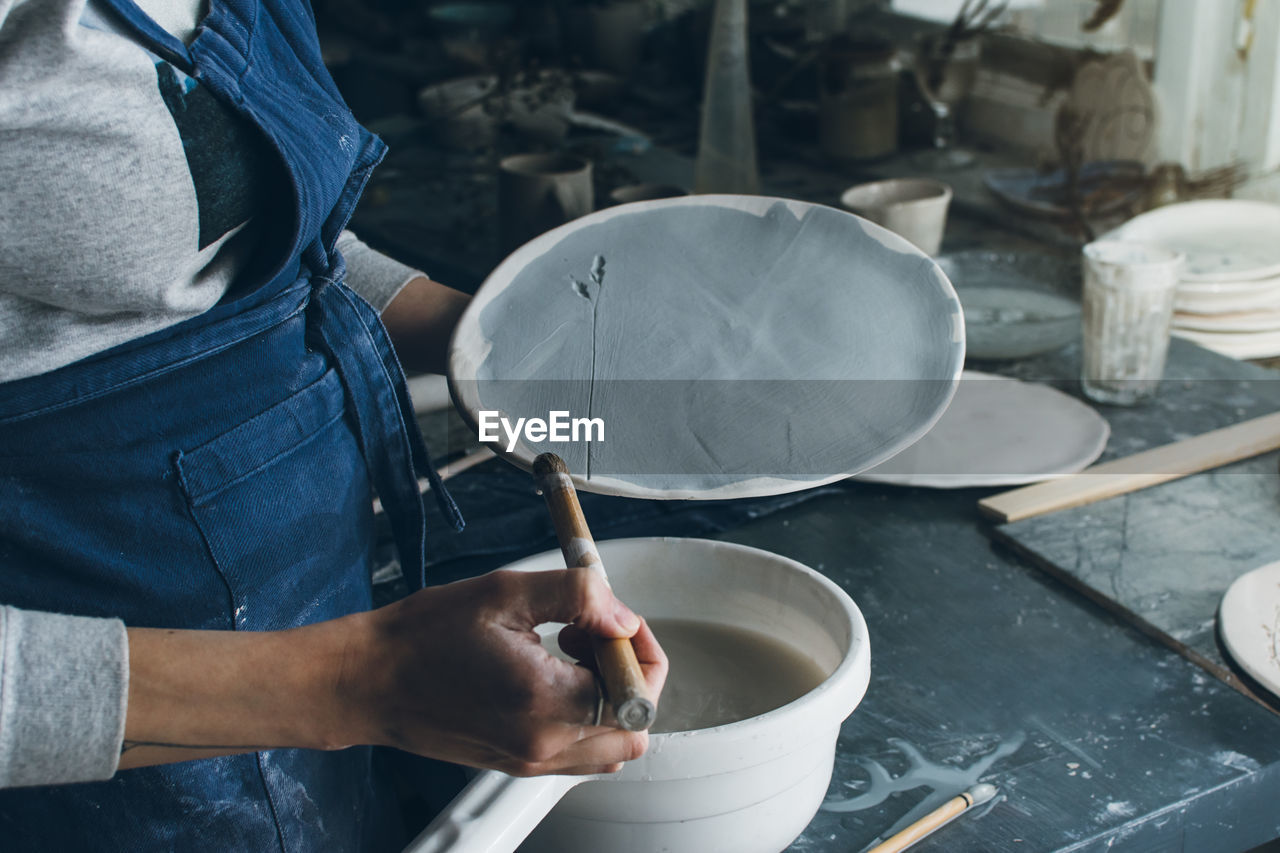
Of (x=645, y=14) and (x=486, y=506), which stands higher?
(x=645, y=14)

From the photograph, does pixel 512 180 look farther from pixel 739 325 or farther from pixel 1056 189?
pixel 1056 189

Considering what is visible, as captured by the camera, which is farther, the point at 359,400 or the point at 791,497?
the point at 791,497

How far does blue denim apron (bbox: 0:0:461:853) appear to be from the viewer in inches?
29.4

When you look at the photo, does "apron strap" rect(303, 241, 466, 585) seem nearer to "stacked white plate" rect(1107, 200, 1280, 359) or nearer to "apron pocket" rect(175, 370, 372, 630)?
"apron pocket" rect(175, 370, 372, 630)

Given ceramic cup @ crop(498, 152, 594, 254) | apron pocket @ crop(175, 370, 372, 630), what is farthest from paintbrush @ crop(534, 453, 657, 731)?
ceramic cup @ crop(498, 152, 594, 254)

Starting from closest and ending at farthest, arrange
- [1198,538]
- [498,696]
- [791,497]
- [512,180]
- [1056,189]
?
1. [498,696]
2. [1198,538]
3. [791,497]
4. [512,180]
5. [1056,189]

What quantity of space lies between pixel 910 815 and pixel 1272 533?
0.66 metres

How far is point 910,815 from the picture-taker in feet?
2.88

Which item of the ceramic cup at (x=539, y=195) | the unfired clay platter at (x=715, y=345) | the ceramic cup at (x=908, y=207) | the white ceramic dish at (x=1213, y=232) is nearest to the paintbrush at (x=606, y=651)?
the unfired clay platter at (x=715, y=345)

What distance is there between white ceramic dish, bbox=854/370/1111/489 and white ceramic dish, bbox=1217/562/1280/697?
0.30m

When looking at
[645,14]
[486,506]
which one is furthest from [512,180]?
[645,14]

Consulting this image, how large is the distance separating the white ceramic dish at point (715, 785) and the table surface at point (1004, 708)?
0.11 m

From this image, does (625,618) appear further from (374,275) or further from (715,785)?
(374,275)

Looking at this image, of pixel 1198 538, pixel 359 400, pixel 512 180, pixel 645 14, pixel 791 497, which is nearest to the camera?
pixel 359 400
